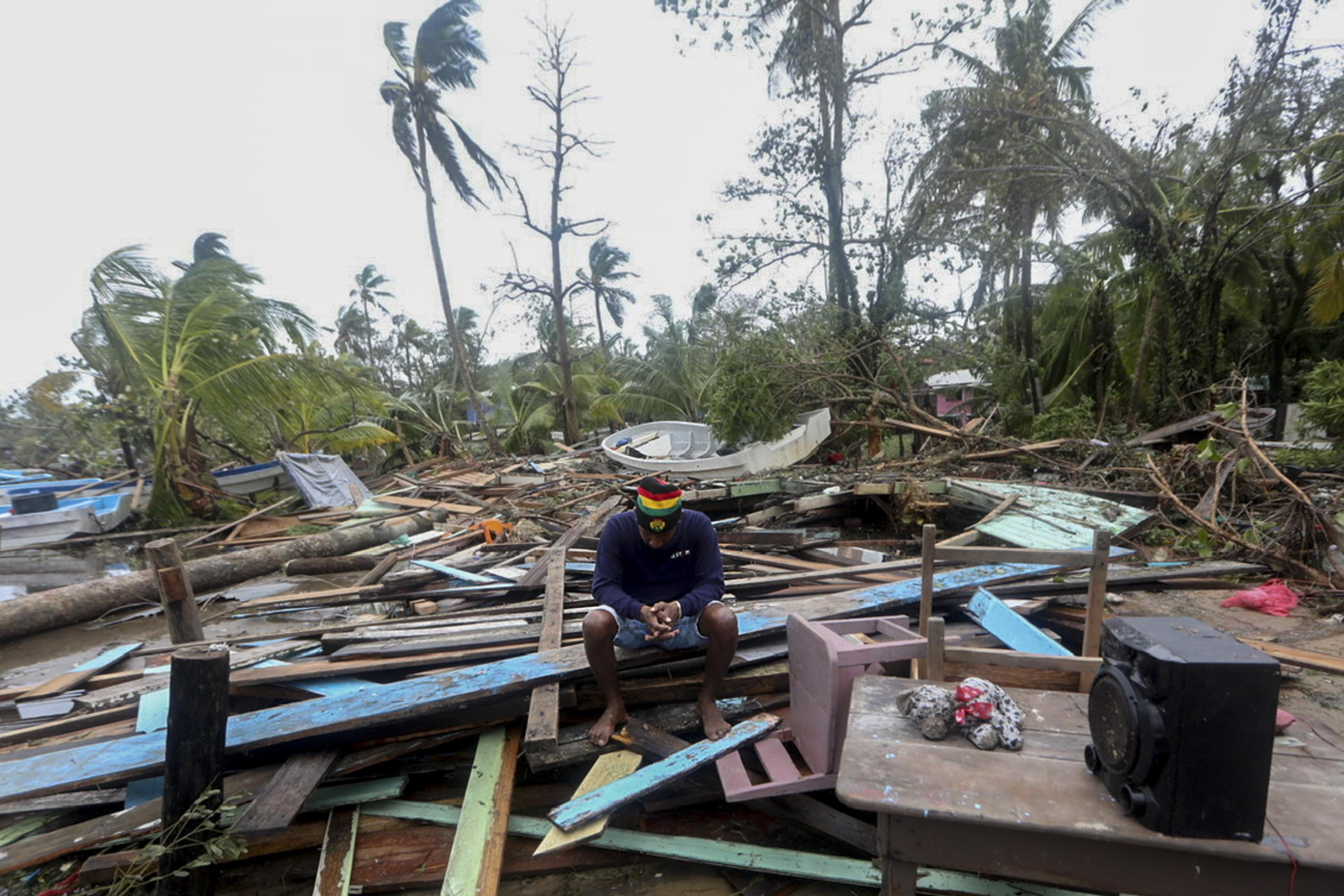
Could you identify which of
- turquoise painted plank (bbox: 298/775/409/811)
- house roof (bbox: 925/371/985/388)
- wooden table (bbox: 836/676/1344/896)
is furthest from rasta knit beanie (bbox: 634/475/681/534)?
house roof (bbox: 925/371/985/388)

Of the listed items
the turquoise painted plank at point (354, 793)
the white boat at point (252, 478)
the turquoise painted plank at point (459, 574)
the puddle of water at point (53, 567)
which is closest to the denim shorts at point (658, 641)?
the turquoise painted plank at point (354, 793)

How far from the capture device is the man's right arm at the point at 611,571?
131 inches

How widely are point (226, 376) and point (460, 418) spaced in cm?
1149

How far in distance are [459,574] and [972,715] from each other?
497cm

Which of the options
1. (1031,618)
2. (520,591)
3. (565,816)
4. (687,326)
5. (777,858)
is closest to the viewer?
(565,816)

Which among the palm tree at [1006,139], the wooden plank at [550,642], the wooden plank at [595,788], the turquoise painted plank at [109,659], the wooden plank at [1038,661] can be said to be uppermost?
the palm tree at [1006,139]

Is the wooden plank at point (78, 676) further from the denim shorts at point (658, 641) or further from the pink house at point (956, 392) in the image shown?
the pink house at point (956, 392)

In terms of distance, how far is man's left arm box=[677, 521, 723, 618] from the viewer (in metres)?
3.32

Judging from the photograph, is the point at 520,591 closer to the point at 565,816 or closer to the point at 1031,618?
the point at 565,816

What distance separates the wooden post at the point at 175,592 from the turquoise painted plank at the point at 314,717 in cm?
160

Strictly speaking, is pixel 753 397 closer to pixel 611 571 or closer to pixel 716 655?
pixel 611 571

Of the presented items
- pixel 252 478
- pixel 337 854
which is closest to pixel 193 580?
pixel 252 478

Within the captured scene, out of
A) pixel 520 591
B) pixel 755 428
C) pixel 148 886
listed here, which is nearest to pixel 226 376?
pixel 520 591

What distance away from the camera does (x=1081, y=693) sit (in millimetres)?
2549
